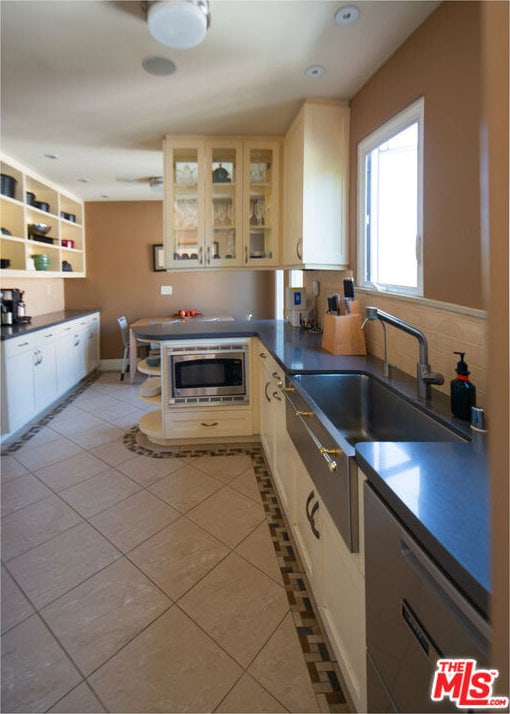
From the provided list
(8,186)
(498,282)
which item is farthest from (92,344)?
(498,282)

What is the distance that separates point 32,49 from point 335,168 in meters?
1.82

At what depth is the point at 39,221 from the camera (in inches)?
198

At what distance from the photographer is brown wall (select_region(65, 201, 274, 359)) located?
6.02 metres

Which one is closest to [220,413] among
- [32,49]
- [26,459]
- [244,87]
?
[26,459]

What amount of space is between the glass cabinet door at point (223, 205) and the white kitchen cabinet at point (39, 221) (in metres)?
1.93

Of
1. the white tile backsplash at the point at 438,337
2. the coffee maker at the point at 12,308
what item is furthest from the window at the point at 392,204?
the coffee maker at the point at 12,308

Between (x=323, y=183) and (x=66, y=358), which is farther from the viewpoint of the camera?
(x=66, y=358)

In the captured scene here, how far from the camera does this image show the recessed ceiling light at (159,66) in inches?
85.4

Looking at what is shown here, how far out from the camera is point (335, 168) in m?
2.78

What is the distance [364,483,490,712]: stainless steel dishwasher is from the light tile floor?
1.77 ft

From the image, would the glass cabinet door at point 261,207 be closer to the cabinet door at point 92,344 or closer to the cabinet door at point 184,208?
the cabinet door at point 184,208

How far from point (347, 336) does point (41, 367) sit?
3.16 m

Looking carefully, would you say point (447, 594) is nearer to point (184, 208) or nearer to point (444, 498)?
point (444, 498)

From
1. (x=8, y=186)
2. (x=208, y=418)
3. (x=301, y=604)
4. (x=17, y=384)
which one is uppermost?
(x=8, y=186)
